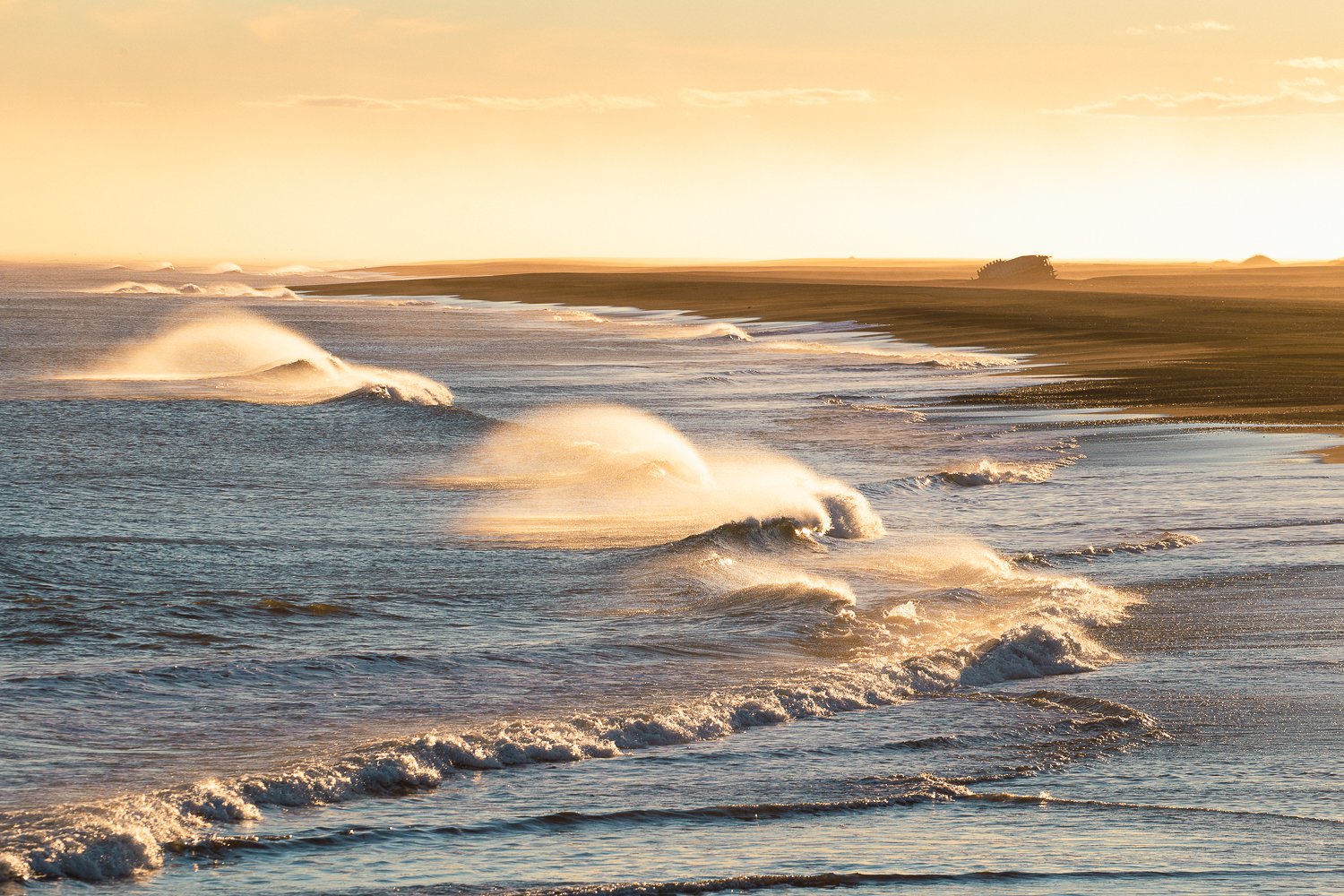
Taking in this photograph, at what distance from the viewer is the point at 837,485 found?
2220cm

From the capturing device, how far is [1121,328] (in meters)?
63.5

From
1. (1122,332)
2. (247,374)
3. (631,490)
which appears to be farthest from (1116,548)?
(1122,332)

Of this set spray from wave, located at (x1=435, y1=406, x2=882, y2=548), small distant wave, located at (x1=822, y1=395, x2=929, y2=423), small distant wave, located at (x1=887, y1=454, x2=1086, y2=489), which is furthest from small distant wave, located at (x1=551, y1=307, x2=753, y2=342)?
small distant wave, located at (x1=887, y1=454, x2=1086, y2=489)

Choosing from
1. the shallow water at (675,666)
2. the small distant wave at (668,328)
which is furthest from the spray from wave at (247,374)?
the small distant wave at (668,328)

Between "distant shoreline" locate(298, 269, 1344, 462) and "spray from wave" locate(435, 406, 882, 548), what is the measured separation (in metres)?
9.34

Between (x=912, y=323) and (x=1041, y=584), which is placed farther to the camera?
(x=912, y=323)

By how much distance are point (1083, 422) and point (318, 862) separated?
2608cm

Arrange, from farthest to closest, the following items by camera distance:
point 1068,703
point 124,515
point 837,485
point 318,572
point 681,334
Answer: point 681,334 → point 837,485 → point 124,515 → point 318,572 → point 1068,703

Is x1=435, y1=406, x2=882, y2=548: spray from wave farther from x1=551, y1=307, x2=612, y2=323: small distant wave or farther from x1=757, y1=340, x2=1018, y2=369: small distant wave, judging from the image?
x1=551, y1=307, x2=612, y2=323: small distant wave

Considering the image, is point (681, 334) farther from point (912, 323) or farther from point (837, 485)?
point (837, 485)

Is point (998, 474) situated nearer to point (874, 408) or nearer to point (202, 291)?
point (874, 408)

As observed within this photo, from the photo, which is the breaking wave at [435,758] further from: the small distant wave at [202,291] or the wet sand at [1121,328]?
the small distant wave at [202,291]

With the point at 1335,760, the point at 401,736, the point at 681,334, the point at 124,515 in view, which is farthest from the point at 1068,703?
the point at 681,334

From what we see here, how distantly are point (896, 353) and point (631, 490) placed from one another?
3888 cm
